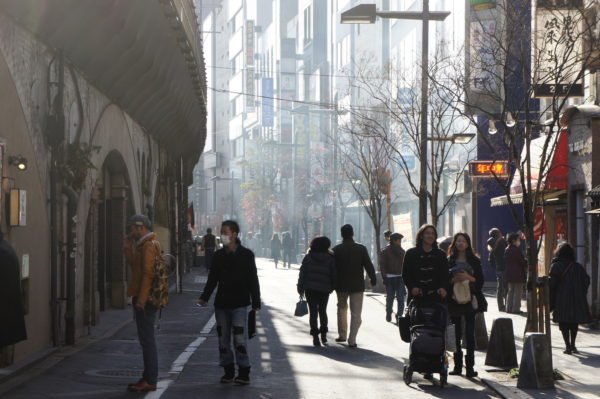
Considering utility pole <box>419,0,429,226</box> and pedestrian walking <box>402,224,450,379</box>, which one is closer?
pedestrian walking <box>402,224,450,379</box>

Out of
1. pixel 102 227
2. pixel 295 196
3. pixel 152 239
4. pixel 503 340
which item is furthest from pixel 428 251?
pixel 295 196

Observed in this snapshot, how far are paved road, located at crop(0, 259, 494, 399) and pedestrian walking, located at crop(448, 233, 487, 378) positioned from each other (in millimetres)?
357

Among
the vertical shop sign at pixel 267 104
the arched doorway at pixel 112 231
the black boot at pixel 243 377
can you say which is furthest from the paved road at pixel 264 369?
the vertical shop sign at pixel 267 104

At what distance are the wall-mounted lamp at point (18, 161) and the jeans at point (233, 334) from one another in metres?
3.36

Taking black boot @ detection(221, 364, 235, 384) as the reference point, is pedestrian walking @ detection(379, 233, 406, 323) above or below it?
above

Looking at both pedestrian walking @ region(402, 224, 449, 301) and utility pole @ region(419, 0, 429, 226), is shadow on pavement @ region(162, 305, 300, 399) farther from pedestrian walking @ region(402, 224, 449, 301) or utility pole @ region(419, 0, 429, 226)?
utility pole @ region(419, 0, 429, 226)

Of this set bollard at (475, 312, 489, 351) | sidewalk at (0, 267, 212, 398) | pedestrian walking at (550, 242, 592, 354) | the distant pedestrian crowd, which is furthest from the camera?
bollard at (475, 312, 489, 351)

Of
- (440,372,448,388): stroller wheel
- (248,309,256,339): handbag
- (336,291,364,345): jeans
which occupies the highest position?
(248,309,256,339): handbag

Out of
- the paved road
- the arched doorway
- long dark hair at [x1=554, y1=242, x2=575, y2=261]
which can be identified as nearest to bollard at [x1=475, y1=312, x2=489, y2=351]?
the paved road

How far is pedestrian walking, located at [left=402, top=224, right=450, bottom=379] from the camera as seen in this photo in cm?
1370

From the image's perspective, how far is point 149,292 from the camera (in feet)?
40.5

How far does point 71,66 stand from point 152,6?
1594mm

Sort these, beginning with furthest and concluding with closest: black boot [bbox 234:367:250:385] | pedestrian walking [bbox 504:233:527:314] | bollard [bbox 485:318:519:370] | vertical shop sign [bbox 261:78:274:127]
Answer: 1. vertical shop sign [bbox 261:78:274:127]
2. pedestrian walking [bbox 504:233:527:314]
3. bollard [bbox 485:318:519:370]
4. black boot [bbox 234:367:250:385]

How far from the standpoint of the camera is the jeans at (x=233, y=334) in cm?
1321
